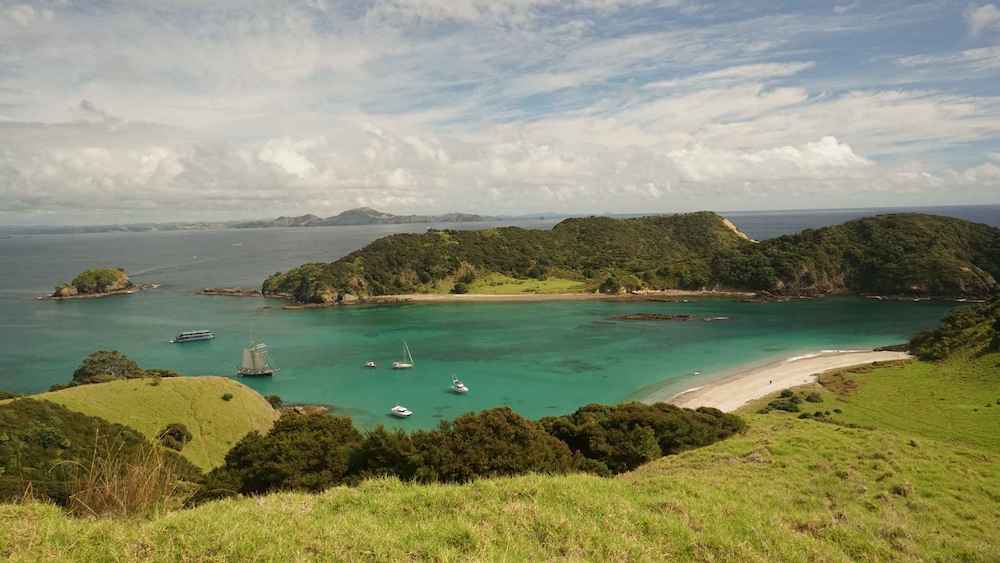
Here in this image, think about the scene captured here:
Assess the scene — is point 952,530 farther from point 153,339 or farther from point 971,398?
point 153,339

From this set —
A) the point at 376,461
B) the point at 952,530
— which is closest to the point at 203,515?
the point at 376,461

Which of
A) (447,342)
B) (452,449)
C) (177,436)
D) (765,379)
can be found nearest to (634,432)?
(452,449)

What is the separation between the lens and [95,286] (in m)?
124

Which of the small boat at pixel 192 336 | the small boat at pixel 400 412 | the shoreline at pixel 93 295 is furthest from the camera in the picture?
the shoreline at pixel 93 295

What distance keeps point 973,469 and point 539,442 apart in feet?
49.5

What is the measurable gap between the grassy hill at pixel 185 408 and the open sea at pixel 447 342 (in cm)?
1061

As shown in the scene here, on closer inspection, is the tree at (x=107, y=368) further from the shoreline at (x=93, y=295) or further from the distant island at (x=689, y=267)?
the shoreline at (x=93, y=295)

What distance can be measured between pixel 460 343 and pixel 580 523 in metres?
67.8

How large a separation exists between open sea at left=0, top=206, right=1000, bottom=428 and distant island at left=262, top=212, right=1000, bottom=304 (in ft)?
30.8

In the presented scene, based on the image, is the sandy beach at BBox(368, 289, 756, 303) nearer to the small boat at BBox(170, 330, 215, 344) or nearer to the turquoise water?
the turquoise water

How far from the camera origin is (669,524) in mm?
8656

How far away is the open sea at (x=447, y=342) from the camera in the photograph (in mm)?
53375

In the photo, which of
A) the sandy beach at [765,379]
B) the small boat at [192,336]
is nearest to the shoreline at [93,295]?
the small boat at [192,336]

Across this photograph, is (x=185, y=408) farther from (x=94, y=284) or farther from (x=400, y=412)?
(x=94, y=284)
